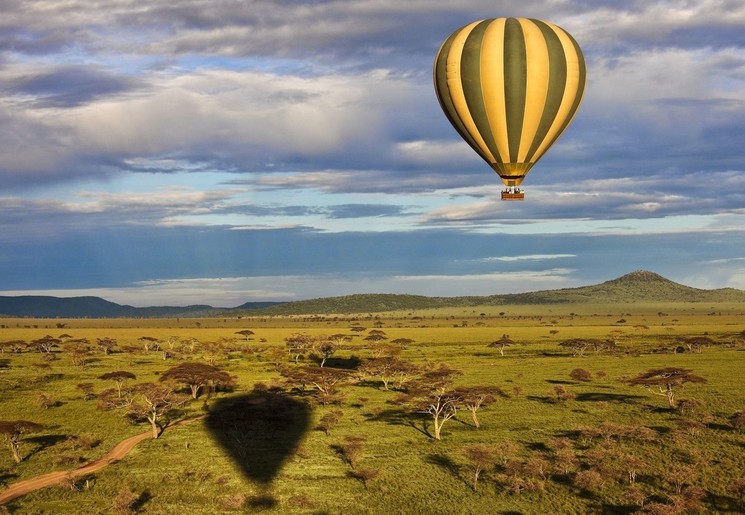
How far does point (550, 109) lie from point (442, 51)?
6746 millimetres

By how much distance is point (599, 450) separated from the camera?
118ft

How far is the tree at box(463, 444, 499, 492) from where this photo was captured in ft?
112

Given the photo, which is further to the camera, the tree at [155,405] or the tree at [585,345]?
the tree at [585,345]

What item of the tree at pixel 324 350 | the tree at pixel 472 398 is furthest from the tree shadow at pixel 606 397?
the tree at pixel 324 350

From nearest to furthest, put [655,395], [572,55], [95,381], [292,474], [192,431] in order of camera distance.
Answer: [292,474] → [572,55] → [192,431] → [655,395] → [95,381]

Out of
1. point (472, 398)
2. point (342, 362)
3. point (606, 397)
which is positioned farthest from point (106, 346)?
point (606, 397)

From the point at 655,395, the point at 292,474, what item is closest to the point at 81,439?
the point at 292,474

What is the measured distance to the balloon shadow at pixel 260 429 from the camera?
36.6 m

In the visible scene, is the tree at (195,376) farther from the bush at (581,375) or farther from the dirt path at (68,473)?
the bush at (581,375)

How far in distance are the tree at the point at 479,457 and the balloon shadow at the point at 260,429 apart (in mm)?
9284

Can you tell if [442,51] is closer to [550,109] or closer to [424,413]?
[550,109]

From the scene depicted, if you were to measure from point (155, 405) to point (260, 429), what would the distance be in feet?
20.9

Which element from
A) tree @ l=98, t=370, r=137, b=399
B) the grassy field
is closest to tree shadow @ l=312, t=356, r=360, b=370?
the grassy field

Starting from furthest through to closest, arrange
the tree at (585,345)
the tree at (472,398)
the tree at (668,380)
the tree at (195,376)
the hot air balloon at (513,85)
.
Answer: the tree at (585,345) < the tree at (195,376) < the tree at (668,380) < the tree at (472,398) < the hot air balloon at (513,85)
